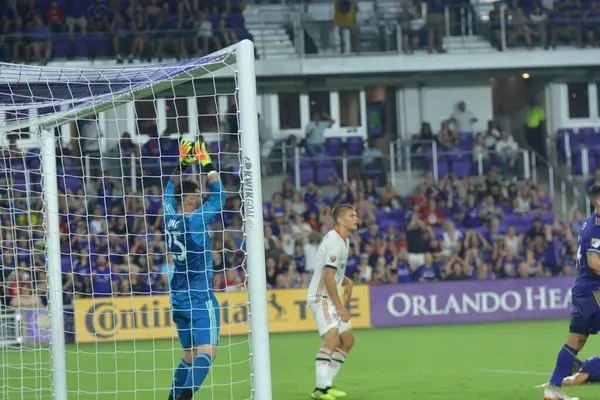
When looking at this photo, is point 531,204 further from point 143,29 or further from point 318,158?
point 143,29

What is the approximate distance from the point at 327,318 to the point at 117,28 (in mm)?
16960

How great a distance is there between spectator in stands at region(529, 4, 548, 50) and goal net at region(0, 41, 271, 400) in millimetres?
8133

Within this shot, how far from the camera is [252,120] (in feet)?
23.0

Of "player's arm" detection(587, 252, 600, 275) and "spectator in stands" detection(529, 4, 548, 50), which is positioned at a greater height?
"spectator in stands" detection(529, 4, 548, 50)

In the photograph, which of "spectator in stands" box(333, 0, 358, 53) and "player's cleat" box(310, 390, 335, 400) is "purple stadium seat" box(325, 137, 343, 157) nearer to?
"spectator in stands" box(333, 0, 358, 53)

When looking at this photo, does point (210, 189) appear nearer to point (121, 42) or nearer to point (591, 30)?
point (121, 42)

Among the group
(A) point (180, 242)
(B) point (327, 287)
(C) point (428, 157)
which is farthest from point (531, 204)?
(A) point (180, 242)

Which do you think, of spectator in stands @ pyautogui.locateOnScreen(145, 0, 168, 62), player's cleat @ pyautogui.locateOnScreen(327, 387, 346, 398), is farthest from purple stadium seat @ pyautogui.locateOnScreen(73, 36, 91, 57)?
player's cleat @ pyautogui.locateOnScreen(327, 387, 346, 398)

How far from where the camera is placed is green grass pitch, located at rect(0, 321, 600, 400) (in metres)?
10.9

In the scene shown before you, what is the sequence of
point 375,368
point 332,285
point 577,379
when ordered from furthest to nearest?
point 375,368 < point 332,285 < point 577,379

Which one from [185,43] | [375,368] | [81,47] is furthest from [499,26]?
[375,368]

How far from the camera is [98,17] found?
2589cm

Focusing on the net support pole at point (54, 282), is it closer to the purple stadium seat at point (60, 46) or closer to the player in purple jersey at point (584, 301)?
the player in purple jersey at point (584, 301)

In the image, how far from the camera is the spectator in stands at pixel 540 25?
26.6 m
